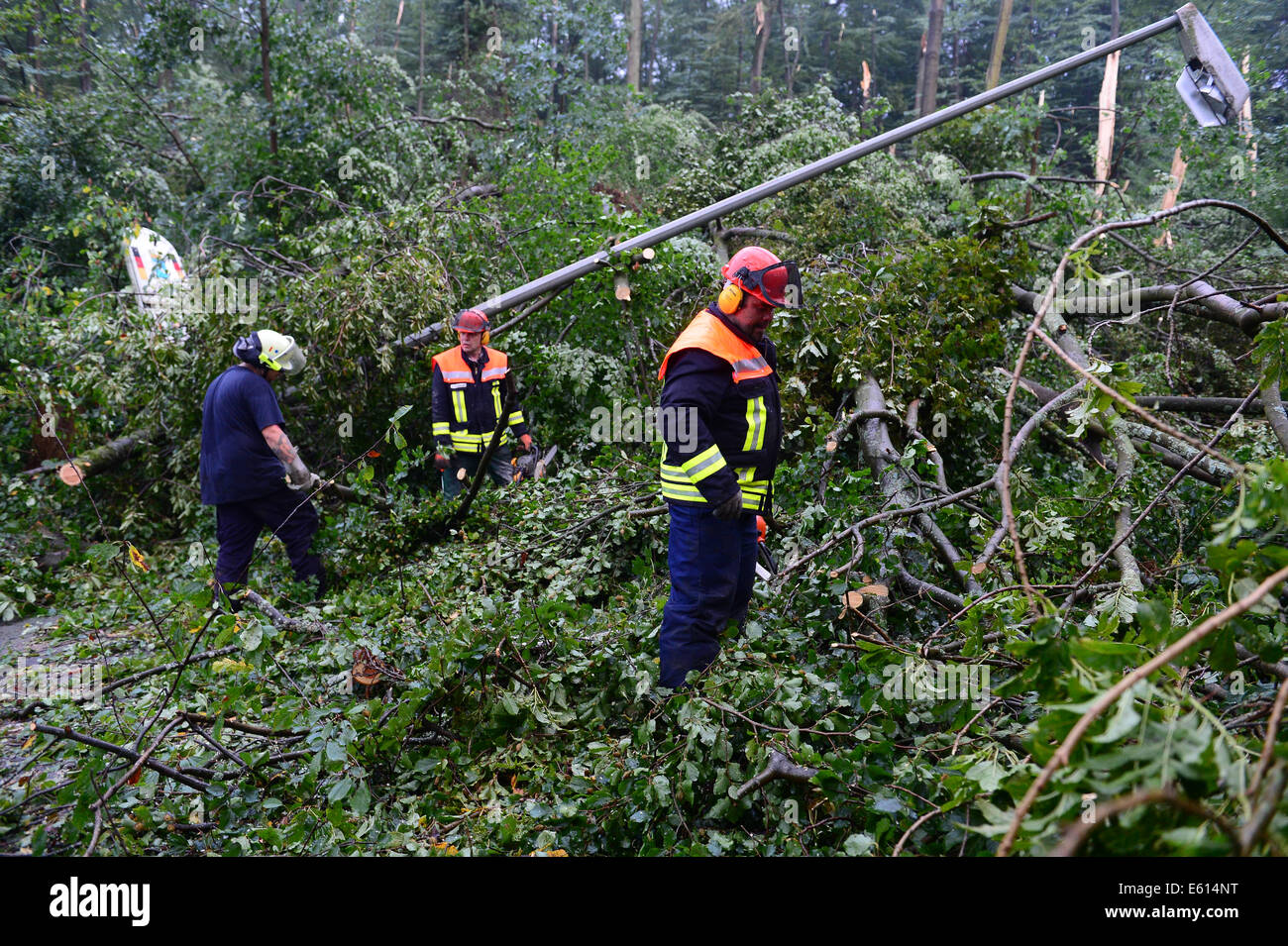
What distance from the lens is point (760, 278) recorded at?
125 inches

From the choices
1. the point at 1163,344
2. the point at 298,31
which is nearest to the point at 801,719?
the point at 1163,344

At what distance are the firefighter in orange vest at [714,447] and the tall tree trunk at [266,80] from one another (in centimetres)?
762

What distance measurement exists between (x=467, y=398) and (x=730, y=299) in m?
2.90

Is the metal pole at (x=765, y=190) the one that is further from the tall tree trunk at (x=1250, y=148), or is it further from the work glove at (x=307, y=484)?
the tall tree trunk at (x=1250, y=148)

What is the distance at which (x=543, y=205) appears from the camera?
6527 mm

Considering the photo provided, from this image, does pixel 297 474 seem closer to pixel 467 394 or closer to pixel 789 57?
pixel 467 394

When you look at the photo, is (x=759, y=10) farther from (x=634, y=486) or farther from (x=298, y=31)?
(x=634, y=486)

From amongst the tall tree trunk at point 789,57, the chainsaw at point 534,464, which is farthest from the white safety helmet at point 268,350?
the tall tree trunk at point 789,57

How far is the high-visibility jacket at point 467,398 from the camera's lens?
5.59 metres

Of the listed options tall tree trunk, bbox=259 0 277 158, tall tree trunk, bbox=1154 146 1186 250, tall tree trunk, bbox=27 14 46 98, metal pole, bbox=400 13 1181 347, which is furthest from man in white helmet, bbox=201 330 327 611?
tall tree trunk, bbox=1154 146 1186 250

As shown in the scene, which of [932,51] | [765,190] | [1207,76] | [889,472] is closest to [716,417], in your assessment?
[889,472]

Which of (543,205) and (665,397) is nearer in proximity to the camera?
(665,397)

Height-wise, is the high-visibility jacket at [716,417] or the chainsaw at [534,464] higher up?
the high-visibility jacket at [716,417]
